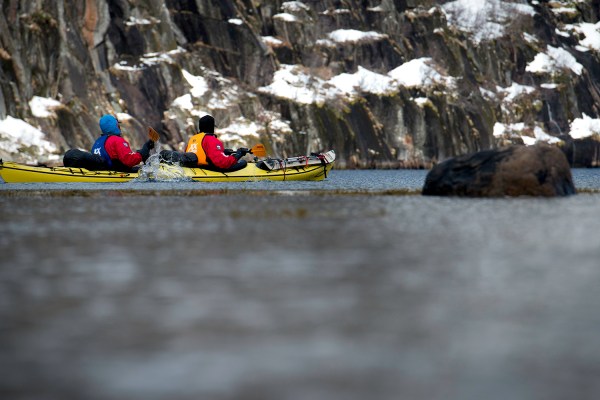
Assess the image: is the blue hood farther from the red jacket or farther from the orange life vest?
the orange life vest

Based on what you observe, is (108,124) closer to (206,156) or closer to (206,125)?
(206,125)

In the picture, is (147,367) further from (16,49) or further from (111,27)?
(111,27)

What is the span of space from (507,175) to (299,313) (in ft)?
52.2

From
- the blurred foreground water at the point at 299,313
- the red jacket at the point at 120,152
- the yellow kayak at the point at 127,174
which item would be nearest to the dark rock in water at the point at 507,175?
the blurred foreground water at the point at 299,313

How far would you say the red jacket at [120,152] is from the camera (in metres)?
32.0

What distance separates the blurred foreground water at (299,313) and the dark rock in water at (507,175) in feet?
31.6

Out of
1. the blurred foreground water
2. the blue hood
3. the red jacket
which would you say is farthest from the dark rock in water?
the blue hood

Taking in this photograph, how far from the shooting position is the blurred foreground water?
12.5ft

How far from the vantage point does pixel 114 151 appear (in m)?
32.3

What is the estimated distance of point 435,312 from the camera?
533 centimetres

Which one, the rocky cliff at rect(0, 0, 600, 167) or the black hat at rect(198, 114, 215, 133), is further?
the rocky cliff at rect(0, 0, 600, 167)

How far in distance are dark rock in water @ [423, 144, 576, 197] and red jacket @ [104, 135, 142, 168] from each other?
566 inches

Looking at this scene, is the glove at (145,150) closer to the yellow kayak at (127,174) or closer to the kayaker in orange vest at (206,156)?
the kayaker in orange vest at (206,156)

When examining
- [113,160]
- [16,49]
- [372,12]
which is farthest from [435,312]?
[372,12]
